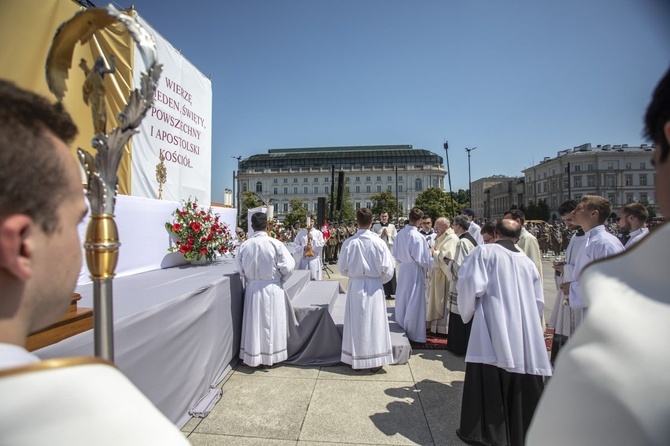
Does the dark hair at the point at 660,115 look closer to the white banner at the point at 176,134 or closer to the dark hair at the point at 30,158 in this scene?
the dark hair at the point at 30,158

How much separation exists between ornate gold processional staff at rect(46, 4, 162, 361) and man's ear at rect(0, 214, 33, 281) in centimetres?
39

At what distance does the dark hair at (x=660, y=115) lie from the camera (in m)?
0.76

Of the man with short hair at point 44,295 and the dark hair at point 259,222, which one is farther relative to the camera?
the dark hair at point 259,222

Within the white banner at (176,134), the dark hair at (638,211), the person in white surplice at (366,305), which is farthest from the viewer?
the dark hair at (638,211)

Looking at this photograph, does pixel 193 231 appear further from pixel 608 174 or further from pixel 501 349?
pixel 608 174

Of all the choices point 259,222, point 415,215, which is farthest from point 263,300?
point 415,215

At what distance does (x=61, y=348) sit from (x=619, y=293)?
2453 mm

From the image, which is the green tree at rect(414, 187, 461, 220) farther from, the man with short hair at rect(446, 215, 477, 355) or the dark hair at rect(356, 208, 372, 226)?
the dark hair at rect(356, 208, 372, 226)

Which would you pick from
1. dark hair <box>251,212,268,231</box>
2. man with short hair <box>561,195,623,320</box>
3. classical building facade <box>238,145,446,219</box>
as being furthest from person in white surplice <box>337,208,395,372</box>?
classical building facade <box>238,145,446,219</box>

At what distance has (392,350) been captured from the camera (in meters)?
5.09

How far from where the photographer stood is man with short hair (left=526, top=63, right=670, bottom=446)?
62cm

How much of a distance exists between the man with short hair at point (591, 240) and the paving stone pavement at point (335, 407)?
1667 millimetres

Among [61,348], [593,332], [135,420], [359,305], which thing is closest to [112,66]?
[135,420]

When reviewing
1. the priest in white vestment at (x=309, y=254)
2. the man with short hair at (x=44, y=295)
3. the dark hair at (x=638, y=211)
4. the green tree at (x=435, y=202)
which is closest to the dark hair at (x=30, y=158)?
the man with short hair at (x=44, y=295)
